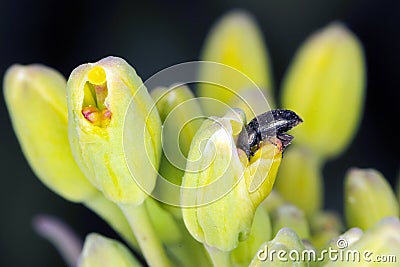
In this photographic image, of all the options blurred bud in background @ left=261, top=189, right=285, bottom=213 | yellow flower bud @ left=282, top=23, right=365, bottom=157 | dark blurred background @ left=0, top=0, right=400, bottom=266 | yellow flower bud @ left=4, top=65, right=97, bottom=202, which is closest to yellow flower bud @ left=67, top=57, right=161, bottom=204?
yellow flower bud @ left=4, top=65, right=97, bottom=202

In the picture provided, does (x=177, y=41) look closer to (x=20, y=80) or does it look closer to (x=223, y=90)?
(x=223, y=90)

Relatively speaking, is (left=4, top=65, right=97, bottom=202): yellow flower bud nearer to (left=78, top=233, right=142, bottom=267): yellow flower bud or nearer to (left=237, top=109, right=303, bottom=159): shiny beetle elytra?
(left=78, top=233, right=142, bottom=267): yellow flower bud

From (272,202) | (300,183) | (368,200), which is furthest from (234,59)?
(368,200)

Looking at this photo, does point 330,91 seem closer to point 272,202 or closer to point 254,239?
point 272,202

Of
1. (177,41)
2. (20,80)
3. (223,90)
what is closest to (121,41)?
(177,41)

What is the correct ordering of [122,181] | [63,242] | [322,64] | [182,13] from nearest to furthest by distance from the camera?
[122,181], [63,242], [322,64], [182,13]

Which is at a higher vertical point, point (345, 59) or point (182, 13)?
point (345, 59)
